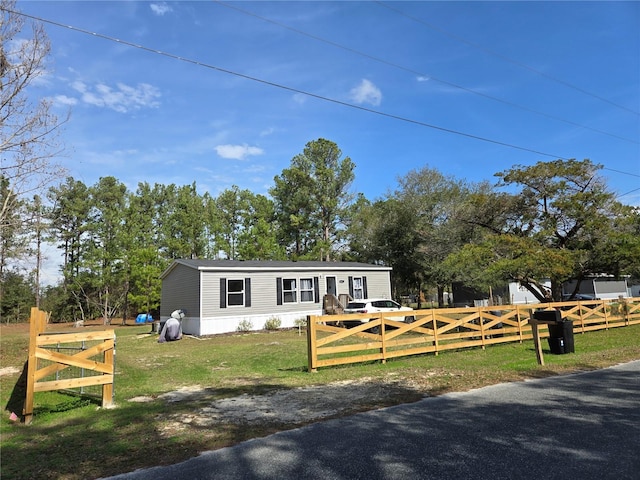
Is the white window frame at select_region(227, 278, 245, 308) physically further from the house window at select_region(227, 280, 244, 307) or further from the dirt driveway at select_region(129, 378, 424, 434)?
the dirt driveway at select_region(129, 378, 424, 434)

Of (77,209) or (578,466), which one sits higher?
(77,209)

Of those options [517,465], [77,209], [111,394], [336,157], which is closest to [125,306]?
[77,209]

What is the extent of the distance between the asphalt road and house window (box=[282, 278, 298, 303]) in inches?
633

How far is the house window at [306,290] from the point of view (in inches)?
885

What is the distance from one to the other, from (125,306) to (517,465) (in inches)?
1386

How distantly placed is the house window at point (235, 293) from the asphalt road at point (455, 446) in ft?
49.4

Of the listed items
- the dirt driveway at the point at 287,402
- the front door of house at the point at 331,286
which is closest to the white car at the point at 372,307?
the front door of house at the point at 331,286

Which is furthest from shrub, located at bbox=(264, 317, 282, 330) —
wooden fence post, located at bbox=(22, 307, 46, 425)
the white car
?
wooden fence post, located at bbox=(22, 307, 46, 425)

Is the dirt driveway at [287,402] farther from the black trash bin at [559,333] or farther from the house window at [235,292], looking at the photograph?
the house window at [235,292]

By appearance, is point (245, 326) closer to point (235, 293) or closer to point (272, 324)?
point (272, 324)

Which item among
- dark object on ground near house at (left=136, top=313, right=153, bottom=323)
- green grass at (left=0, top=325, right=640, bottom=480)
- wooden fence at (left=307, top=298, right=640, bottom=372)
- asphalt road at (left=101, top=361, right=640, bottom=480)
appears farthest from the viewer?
dark object on ground near house at (left=136, top=313, right=153, bottom=323)

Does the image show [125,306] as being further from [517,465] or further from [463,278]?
[517,465]

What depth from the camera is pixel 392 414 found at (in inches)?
222

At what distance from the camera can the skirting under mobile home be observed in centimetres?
1931
